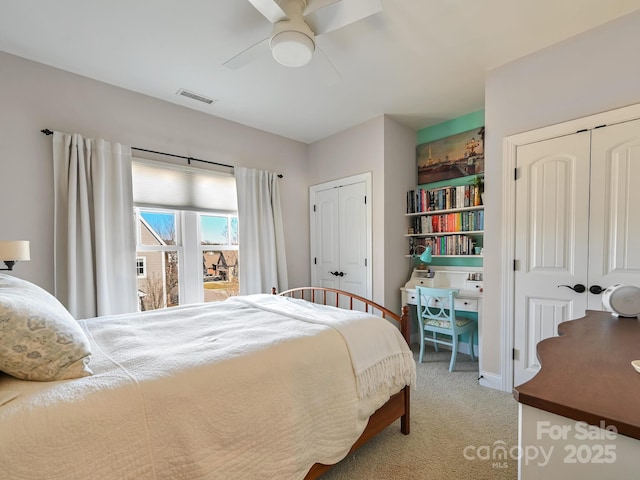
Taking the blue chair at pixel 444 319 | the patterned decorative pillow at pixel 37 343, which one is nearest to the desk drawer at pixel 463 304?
the blue chair at pixel 444 319

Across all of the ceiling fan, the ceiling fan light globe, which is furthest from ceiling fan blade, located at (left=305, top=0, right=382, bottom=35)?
the ceiling fan light globe

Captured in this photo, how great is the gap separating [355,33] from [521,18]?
1.10 metres

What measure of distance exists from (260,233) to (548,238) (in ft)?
9.34

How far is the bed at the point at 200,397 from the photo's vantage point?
33.3 inches

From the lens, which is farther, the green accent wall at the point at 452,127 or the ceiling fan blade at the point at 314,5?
the green accent wall at the point at 452,127

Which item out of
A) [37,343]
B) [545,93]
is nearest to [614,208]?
[545,93]

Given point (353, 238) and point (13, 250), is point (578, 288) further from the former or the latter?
point (13, 250)

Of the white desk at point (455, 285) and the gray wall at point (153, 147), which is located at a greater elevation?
the gray wall at point (153, 147)

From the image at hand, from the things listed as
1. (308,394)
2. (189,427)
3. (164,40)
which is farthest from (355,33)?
(189,427)

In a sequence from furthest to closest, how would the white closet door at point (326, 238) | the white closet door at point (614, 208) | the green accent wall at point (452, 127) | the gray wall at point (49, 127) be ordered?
the white closet door at point (326, 238) → the green accent wall at point (452, 127) → the gray wall at point (49, 127) → the white closet door at point (614, 208)

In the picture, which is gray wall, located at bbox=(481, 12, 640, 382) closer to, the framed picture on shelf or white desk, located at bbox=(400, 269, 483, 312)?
white desk, located at bbox=(400, 269, 483, 312)

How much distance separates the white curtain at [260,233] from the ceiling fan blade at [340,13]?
205 centimetres

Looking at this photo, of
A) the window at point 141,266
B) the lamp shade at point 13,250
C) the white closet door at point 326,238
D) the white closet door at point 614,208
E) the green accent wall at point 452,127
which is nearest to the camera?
the lamp shade at point 13,250

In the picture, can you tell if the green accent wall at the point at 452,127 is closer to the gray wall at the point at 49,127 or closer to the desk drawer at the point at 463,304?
the desk drawer at the point at 463,304
